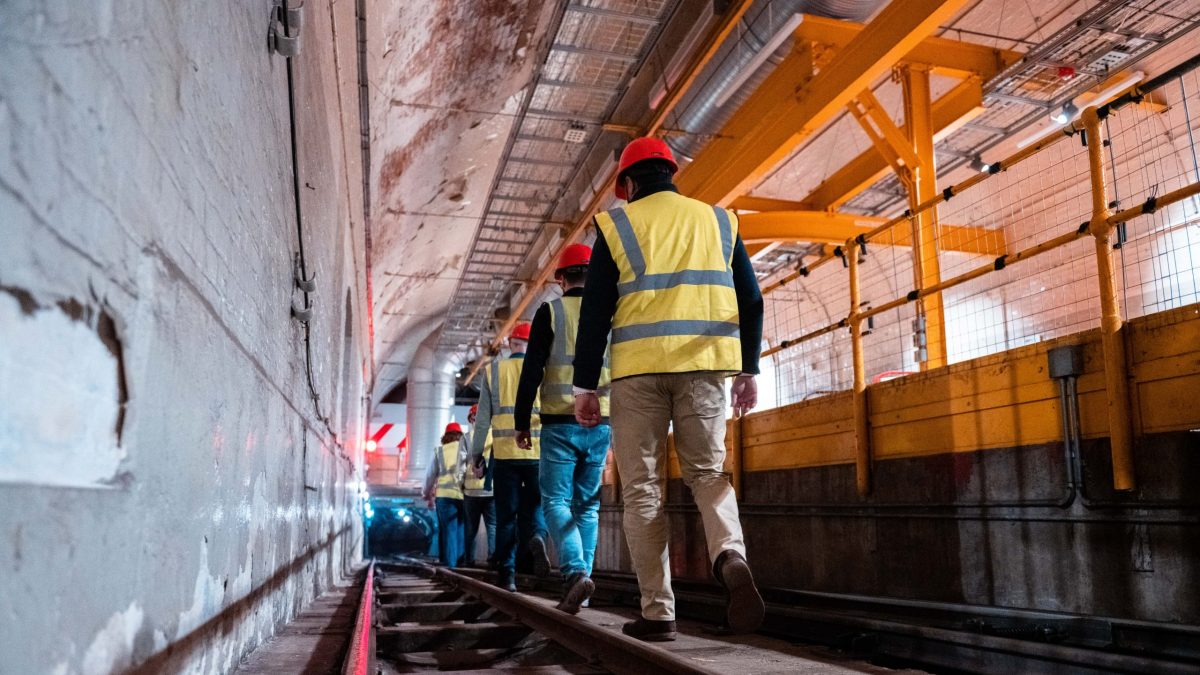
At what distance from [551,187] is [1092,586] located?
933cm

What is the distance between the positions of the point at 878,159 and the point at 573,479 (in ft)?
27.0

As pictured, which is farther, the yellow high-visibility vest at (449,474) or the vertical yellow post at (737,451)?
the yellow high-visibility vest at (449,474)

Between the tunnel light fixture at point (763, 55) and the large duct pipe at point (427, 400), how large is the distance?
517 inches

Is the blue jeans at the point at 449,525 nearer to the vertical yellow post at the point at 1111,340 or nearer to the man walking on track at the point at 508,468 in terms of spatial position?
the man walking on track at the point at 508,468

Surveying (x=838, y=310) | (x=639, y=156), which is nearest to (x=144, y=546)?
(x=639, y=156)

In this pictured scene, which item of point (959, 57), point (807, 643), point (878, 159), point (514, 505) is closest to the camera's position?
point (807, 643)

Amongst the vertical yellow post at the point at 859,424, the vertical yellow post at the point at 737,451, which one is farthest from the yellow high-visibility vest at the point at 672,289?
the vertical yellow post at the point at 737,451

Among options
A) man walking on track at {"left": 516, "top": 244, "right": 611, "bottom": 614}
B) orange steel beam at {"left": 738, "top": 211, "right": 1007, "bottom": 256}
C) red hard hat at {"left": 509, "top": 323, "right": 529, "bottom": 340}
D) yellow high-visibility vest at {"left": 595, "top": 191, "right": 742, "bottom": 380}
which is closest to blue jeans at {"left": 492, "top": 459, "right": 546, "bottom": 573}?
red hard hat at {"left": 509, "top": 323, "right": 529, "bottom": 340}

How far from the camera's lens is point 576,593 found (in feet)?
14.0

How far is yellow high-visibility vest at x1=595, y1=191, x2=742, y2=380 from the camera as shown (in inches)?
130

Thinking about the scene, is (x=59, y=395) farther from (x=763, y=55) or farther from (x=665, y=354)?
(x=763, y=55)

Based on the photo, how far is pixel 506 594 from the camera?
201 inches

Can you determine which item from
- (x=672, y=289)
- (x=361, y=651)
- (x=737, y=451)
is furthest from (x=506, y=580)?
(x=672, y=289)

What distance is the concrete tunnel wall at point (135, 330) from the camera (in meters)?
1.06
